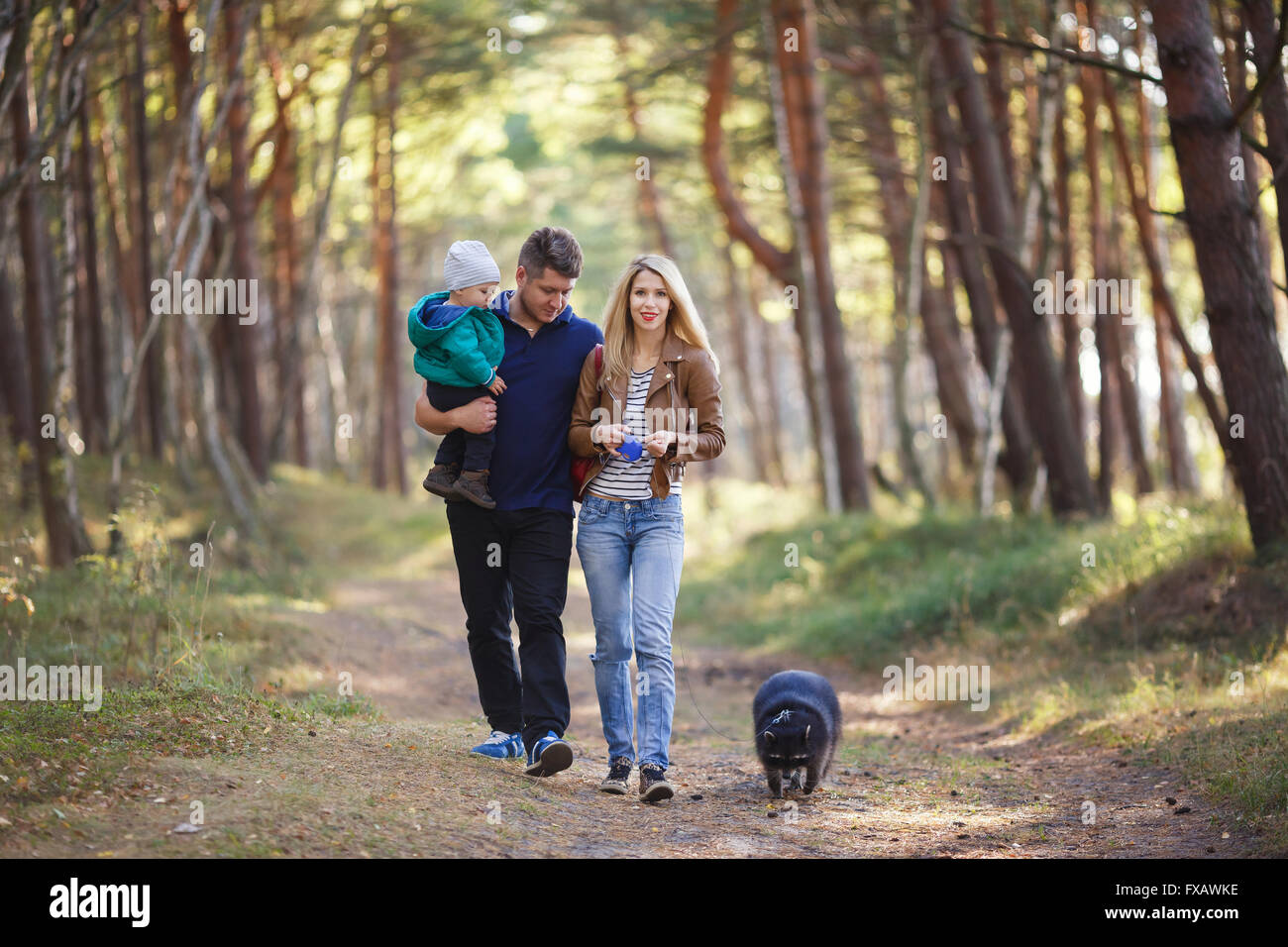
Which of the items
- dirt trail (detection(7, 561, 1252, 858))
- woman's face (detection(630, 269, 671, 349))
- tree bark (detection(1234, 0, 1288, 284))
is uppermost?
tree bark (detection(1234, 0, 1288, 284))

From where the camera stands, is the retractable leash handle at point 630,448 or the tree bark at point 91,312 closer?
the retractable leash handle at point 630,448

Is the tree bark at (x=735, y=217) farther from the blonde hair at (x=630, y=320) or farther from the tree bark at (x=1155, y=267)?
the blonde hair at (x=630, y=320)

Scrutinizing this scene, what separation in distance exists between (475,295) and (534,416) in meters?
0.61

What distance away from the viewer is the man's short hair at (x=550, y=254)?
18.2ft

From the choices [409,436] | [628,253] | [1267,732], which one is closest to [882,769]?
[1267,732]

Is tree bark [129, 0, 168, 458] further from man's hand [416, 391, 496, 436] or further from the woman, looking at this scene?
the woman

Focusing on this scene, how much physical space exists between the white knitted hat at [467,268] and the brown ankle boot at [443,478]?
0.80 metres

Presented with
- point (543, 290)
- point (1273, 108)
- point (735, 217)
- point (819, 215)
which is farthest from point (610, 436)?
point (735, 217)

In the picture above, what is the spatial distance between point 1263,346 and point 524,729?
5.87 metres

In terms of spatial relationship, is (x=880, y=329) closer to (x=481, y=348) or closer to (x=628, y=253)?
(x=628, y=253)

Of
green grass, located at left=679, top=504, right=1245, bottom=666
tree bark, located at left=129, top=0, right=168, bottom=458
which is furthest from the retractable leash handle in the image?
tree bark, located at left=129, top=0, right=168, bottom=458

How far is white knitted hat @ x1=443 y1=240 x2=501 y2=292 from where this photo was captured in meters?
5.51

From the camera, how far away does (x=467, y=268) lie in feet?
18.1

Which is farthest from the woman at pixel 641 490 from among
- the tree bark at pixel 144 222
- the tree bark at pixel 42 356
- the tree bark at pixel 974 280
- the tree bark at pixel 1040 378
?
the tree bark at pixel 974 280
